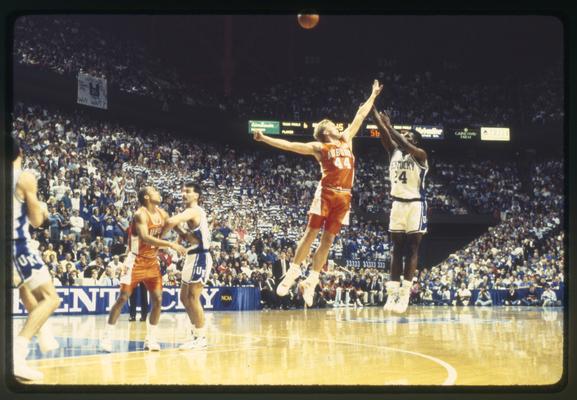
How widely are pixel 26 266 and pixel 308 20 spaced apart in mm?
2687

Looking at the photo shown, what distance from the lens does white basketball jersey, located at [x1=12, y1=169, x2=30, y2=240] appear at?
17.1 feet

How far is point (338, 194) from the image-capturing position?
257 inches

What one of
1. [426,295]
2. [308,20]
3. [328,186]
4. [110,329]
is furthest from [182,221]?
[426,295]

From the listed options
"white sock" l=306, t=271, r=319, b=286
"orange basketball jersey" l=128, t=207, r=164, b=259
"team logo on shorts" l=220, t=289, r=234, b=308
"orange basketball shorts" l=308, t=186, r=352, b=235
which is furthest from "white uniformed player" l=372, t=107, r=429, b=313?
"orange basketball jersey" l=128, t=207, r=164, b=259

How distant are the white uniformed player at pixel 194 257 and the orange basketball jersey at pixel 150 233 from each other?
88 millimetres

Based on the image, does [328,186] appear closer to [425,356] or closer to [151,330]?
[425,356]

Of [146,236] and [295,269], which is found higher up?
[146,236]

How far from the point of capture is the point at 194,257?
6773mm

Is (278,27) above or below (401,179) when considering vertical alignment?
above

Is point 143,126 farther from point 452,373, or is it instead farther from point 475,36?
point 452,373

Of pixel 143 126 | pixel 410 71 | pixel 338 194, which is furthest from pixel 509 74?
pixel 143 126

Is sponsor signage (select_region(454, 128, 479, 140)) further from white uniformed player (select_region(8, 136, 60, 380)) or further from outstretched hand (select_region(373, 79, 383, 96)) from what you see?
white uniformed player (select_region(8, 136, 60, 380))
